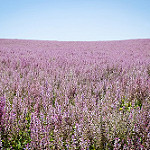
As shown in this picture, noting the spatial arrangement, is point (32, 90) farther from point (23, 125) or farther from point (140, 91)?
point (140, 91)

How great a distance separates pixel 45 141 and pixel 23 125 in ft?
2.16

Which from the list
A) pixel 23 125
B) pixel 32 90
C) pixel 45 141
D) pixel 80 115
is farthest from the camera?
pixel 32 90

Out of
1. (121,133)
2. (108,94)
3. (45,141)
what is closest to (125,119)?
(121,133)

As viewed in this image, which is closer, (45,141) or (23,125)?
(45,141)

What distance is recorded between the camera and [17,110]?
2.45 meters

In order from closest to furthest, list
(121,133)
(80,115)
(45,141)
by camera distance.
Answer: (45,141)
(121,133)
(80,115)

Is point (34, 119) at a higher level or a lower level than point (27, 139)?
higher

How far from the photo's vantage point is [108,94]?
10.1ft

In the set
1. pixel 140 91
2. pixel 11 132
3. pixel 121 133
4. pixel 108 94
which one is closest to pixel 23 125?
pixel 11 132

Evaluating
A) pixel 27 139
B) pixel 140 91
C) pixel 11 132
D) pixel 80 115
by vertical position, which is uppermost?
pixel 140 91

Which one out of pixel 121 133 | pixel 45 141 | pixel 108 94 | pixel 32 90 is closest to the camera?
pixel 45 141

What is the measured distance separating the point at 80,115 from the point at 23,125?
3.19 ft

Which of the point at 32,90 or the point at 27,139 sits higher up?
the point at 32,90

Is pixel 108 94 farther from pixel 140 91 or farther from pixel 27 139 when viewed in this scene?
pixel 27 139
